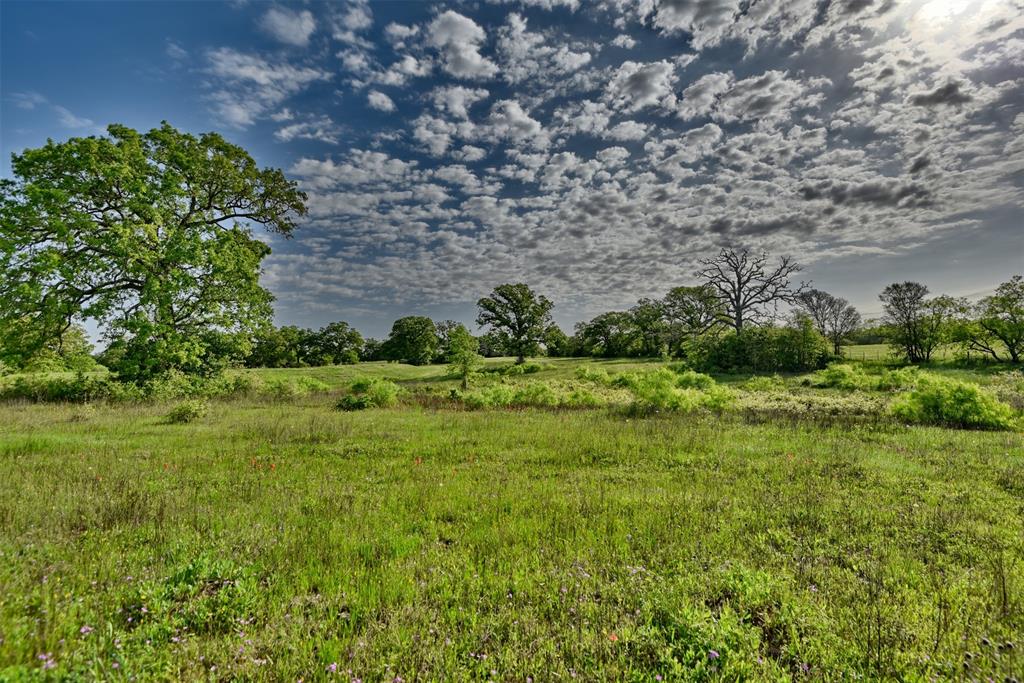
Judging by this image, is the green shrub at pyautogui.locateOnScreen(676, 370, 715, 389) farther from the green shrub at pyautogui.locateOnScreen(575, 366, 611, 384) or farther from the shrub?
the shrub

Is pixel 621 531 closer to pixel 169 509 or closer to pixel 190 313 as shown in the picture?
pixel 169 509

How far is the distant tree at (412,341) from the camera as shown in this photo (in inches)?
3002

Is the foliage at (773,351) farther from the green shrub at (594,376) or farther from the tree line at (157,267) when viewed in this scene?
the green shrub at (594,376)

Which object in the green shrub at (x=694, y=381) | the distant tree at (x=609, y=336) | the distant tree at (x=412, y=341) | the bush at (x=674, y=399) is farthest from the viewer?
the distant tree at (x=412, y=341)

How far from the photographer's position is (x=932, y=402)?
15188 millimetres

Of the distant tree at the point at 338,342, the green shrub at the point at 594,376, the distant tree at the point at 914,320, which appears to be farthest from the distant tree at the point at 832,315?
the distant tree at the point at 338,342

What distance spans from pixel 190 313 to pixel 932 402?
1472 inches

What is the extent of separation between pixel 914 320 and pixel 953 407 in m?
40.4

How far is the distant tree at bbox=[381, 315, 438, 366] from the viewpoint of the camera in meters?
76.2

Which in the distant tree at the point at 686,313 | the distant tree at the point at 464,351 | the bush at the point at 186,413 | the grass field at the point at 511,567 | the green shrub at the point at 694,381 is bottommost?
the grass field at the point at 511,567

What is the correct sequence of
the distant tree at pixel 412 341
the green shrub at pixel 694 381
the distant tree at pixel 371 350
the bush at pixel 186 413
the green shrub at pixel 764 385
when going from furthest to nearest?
the distant tree at pixel 371 350
the distant tree at pixel 412 341
the green shrub at pixel 764 385
the green shrub at pixel 694 381
the bush at pixel 186 413

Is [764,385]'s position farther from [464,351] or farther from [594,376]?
[464,351]

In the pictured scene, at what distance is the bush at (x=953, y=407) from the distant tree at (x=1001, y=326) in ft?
109

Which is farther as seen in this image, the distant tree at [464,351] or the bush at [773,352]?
the bush at [773,352]
